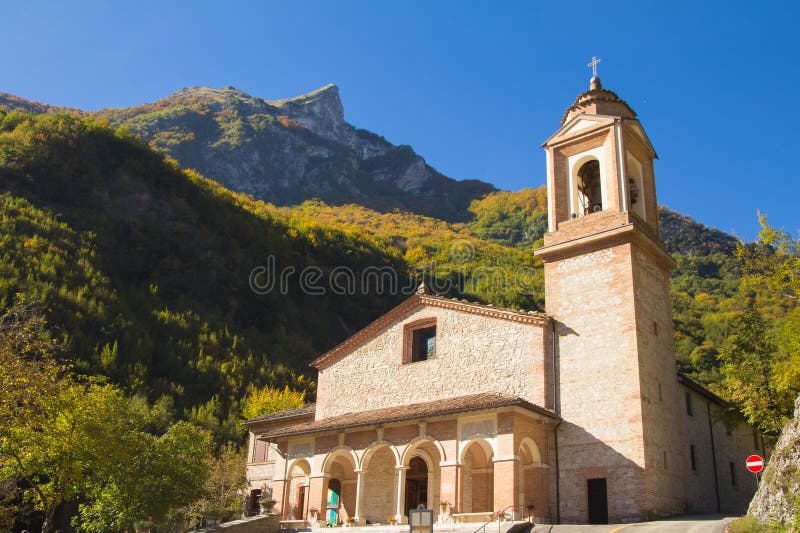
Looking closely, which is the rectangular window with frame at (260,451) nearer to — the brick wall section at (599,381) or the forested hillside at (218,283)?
the forested hillside at (218,283)

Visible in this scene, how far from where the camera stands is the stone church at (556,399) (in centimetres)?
2183

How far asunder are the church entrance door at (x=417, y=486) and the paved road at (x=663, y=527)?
21.6 feet

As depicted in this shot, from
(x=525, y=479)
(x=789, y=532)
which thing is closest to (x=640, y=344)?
(x=525, y=479)

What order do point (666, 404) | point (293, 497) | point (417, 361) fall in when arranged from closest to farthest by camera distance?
point (666, 404)
point (417, 361)
point (293, 497)

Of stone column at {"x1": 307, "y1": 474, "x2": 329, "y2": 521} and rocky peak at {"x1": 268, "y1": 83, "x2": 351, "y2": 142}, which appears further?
rocky peak at {"x1": 268, "y1": 83, "x2": 351, "y2": 142}

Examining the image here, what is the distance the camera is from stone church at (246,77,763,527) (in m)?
21.8

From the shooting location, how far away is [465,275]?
75.9 meters

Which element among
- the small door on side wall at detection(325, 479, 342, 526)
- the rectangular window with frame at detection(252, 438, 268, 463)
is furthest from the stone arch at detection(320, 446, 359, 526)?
the rectangular window with frame at detection(252, 438, 268, 463)

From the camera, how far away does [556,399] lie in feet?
77.0

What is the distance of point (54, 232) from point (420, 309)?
39.3m

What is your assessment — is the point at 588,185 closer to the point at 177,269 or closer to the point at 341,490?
the point at 341,490

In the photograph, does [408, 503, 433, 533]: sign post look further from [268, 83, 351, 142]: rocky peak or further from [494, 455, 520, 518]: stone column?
[268, 83, 351, 142]: rocky peak

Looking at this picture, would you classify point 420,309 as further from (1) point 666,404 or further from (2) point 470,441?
(1) point 666,404

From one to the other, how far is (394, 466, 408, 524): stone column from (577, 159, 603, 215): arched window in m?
12.3
